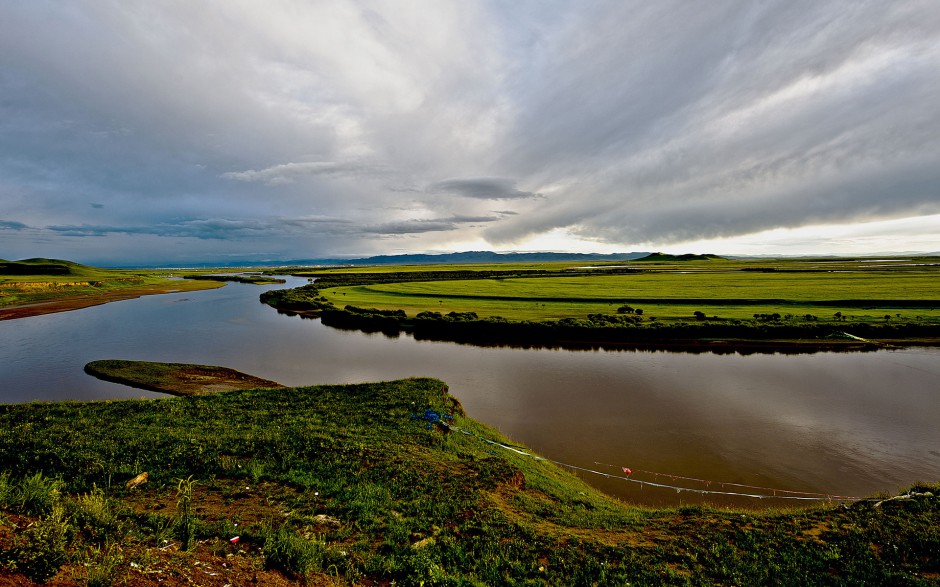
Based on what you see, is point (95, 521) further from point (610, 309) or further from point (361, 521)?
point (610, 309)

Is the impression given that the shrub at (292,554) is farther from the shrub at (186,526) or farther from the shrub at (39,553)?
the shrub at (39,553)

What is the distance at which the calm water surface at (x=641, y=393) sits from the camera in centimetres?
1644

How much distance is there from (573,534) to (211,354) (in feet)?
122

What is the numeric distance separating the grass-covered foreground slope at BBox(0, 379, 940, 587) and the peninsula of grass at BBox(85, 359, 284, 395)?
10.2 meters

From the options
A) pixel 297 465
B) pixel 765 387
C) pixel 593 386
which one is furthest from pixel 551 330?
pixel 297 465

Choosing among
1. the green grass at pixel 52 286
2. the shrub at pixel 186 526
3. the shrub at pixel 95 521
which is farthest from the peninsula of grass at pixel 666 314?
the green grass at pixel 52 286

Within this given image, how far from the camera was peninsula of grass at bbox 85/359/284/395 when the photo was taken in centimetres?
2550

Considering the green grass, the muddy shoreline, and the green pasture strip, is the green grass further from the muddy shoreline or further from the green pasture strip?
the green pasture strip

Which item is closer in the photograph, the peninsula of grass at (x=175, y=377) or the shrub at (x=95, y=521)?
the shrub at (x=95, y=521)

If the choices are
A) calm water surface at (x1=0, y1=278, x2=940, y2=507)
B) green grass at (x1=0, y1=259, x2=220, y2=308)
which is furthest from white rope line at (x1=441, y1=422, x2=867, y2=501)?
green grass at (x1=0, y1=259, x2=220, y2=308)

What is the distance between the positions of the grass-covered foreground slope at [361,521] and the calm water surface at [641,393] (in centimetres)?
484

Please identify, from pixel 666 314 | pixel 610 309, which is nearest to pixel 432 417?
pixel 666 314

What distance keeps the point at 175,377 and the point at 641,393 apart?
3244 centimetres

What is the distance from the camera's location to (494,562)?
324 inches
